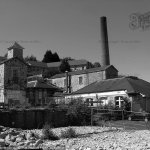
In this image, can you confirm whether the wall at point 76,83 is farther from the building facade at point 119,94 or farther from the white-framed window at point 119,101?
the white-framed window at point 119,101

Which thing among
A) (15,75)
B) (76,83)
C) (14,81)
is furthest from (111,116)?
(76,83)

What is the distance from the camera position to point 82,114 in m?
27.8

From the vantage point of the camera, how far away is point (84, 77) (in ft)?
192

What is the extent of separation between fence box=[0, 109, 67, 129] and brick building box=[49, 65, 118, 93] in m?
29.0

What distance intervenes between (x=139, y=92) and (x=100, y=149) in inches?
913

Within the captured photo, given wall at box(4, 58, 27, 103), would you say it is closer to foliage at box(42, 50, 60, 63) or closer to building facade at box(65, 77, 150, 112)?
building facade at box(65, 77, 150, 112)

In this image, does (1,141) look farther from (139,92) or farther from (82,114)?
(139,92)

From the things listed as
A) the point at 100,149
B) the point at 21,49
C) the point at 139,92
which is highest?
the point at 21,49

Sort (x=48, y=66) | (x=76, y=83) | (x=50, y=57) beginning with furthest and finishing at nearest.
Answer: (x=50, y=57) → (x=48, y=66) → (x=76, y=83)

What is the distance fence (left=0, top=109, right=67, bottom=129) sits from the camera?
23.9 meters

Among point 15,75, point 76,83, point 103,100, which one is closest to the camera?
point 103,100

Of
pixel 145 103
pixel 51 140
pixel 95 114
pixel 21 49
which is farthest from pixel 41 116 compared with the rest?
pixel 21 49

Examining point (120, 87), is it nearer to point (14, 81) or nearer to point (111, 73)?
point (14, 81)

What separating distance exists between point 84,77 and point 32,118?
110 ft
